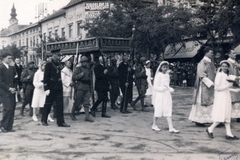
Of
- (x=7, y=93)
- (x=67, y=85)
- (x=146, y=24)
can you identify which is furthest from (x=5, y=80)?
(x=146, y=24)

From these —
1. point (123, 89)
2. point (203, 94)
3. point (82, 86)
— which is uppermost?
point (82, 86)

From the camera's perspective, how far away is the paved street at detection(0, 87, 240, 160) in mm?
6238

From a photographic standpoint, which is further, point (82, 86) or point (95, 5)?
point (95, 5)

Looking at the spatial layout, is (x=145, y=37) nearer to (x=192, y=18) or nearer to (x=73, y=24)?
(x=192, y=18)

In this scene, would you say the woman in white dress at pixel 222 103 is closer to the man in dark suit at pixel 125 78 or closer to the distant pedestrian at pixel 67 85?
the distant pedestrian at pixel 67 85

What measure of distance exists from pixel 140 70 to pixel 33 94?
3.82 m

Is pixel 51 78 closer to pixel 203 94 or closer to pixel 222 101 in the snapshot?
pixel 203 94

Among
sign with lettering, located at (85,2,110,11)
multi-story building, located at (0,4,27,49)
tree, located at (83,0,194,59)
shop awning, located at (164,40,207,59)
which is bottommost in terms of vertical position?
shop awning, located at (164,40,207,59)

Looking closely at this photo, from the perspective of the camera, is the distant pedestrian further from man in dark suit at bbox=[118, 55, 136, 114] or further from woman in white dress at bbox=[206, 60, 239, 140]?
woman in white dress at bbox=[206, 60, 239, 140]

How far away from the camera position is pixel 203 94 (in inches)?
356

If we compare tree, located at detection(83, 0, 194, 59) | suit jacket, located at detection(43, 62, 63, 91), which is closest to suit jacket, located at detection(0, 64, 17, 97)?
suit jacket, located at detection(43, 62, 63, 91)

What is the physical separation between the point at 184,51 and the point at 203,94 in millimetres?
20756

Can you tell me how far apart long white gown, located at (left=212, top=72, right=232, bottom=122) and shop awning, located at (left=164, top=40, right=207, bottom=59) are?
19696 millimetres

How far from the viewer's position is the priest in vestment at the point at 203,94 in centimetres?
902
